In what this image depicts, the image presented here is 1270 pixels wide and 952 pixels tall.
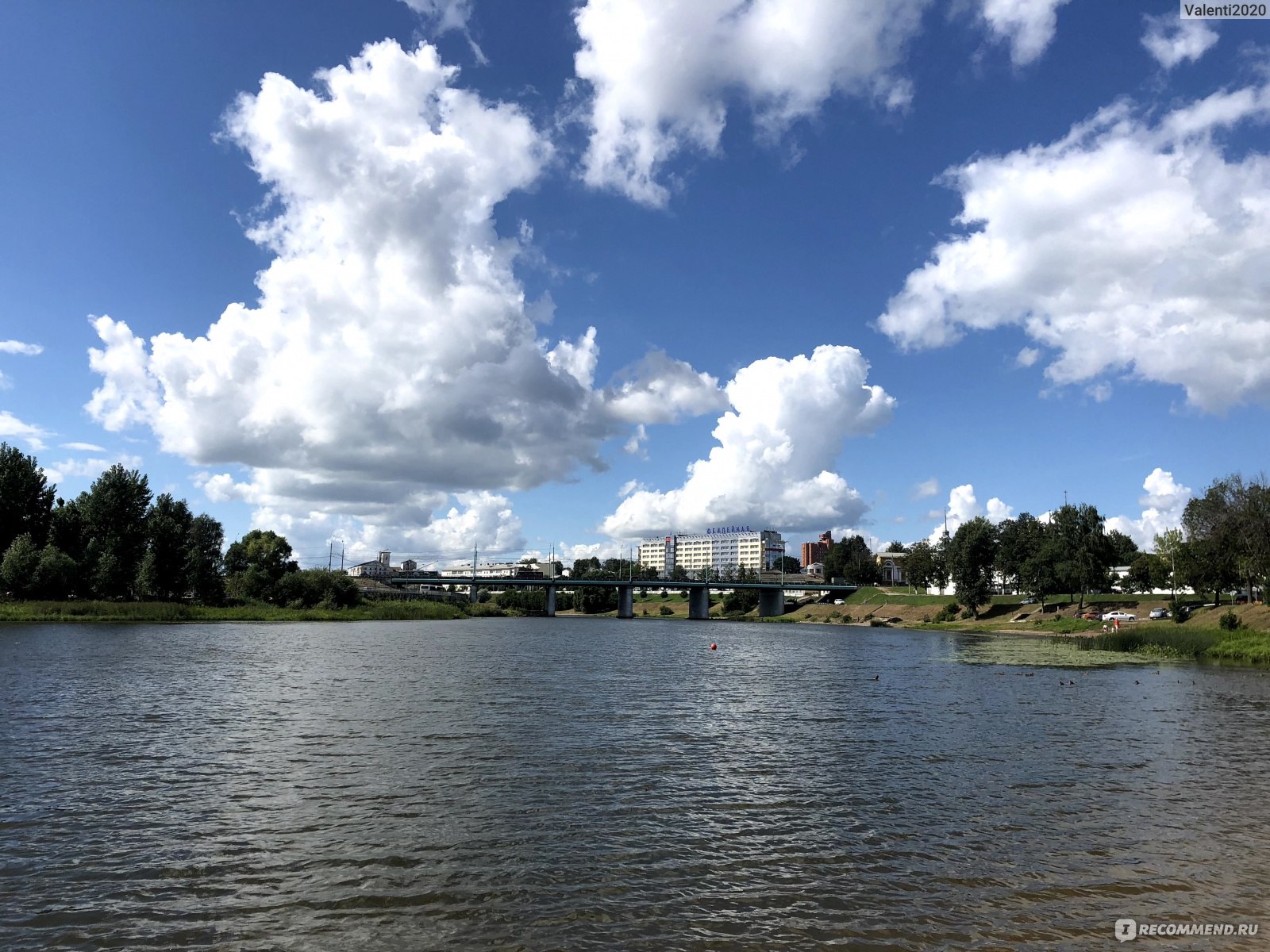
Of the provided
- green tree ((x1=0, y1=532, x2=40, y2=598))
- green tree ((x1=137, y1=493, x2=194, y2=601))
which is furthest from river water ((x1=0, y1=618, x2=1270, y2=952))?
green tree ((x1=137, y1=493, x2=194, y2=601))

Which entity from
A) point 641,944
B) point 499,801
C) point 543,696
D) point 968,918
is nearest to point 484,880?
point 641,944

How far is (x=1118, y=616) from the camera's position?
370ft

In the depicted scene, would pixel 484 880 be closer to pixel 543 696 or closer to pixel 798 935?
pixel 798 935

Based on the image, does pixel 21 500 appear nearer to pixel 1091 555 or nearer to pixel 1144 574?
pixel 1091 555

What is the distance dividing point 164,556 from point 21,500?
1987 centimetres

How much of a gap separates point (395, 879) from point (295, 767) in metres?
9.79

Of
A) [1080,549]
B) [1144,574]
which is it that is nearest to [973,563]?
[1080,549]

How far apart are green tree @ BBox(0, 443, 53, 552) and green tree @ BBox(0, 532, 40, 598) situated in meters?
9.42

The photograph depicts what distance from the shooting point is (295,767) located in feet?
70.9

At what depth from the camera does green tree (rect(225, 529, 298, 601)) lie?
132m

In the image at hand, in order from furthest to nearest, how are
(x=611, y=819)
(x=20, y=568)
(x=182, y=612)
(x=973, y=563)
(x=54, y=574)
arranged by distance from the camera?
1. (x=973, y=563)
2. (x=182, y=612)
3. (x=54, y=574)
4. (x=20, y=568)
5. (x=611, y=819)
